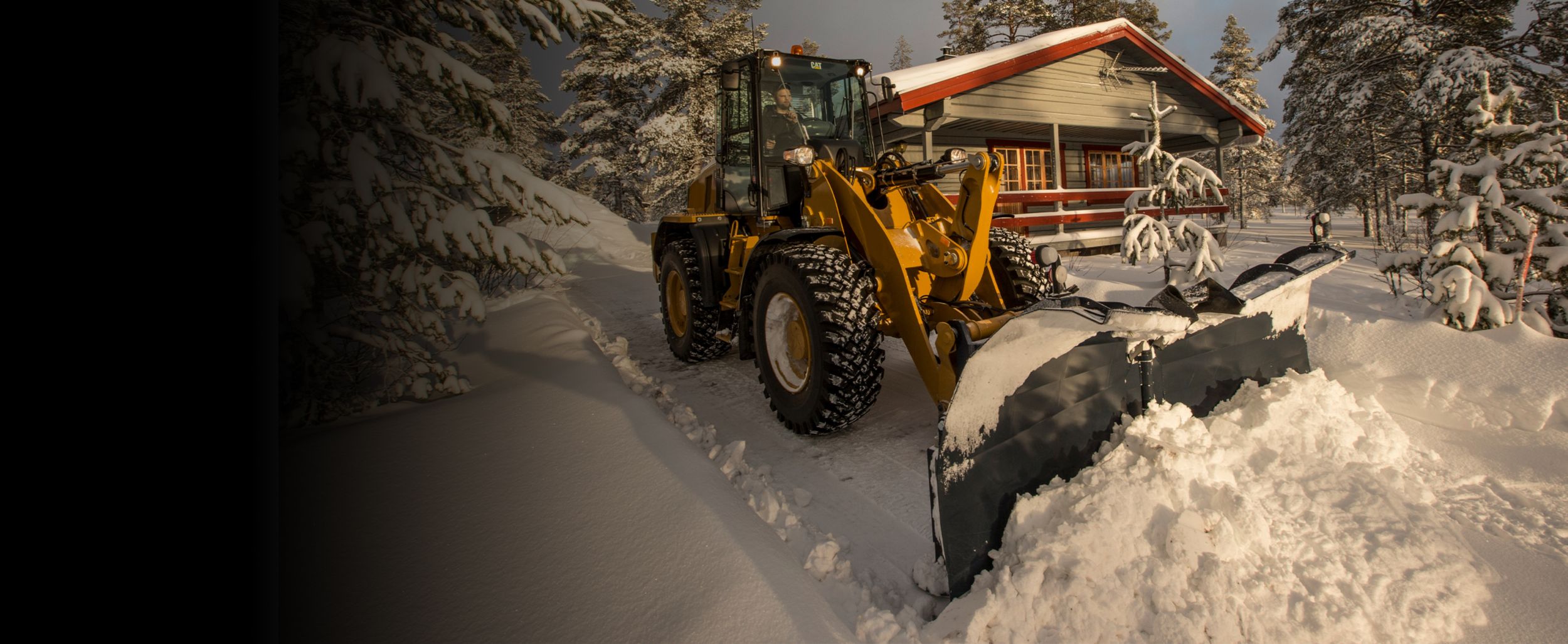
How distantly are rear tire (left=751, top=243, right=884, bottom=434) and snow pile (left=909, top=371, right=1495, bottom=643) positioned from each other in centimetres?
125

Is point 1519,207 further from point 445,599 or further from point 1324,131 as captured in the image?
point 1324,131

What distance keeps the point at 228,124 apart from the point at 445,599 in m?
1.56

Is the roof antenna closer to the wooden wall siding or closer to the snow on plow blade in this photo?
the wooden wall siding

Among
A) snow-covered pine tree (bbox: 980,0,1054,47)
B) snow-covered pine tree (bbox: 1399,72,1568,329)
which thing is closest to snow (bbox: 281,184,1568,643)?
snow-covered pine tree (bbox: 1399,72,1568,329)

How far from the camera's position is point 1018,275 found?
420 cm

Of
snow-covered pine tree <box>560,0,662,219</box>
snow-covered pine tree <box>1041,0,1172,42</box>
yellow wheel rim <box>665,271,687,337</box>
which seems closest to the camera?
yellow wheel rim <box>665,271,687,337</box>

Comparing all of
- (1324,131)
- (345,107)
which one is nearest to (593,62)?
(345,107)

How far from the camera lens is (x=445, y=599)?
2053 millimetres

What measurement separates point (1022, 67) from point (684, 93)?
33.5 feet

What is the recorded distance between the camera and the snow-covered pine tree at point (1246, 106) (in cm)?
3309

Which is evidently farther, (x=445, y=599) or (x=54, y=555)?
(x=445, y=599)

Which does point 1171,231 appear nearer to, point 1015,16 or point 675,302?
point 675,302

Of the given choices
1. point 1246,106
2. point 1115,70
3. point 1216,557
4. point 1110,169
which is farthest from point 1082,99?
point 1246,106

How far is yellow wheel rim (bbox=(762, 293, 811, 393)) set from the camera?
4.00 metres
